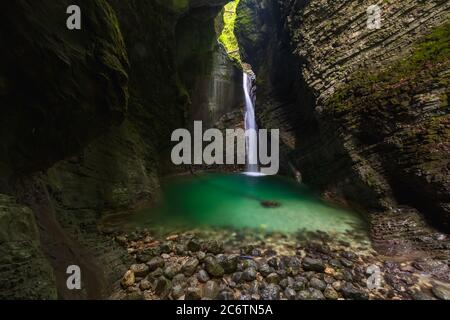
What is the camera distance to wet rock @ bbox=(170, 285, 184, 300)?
4.72 metres

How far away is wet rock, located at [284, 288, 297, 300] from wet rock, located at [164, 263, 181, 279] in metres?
2.49

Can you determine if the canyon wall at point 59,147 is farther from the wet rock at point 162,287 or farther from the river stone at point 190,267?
the river stone at point 190,267

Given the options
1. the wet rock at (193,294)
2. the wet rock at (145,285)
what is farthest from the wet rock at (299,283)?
the wet rock at (145,285)

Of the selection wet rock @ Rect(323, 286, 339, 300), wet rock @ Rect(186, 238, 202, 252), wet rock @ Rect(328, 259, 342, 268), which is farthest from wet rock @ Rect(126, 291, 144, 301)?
wet rock @ Rect(328, 259, 342, 268)

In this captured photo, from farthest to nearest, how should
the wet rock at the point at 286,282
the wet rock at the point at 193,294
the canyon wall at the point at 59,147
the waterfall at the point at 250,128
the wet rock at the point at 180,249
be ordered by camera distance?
1. the waterfall at the point at 250,128
2. the wet rock at the point at 180,249
3. the wet rock at the point at 286,282
4. the wet rock at the point at 193,294
5. the canyon wall at the point at 59,147

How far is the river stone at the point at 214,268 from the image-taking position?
5367 millimetres

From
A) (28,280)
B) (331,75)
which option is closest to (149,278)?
(28,280)

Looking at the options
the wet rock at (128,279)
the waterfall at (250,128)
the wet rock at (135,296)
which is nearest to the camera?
the wet rock at (135,296)

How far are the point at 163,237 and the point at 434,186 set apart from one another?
887cm

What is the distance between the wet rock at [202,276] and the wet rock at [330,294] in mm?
2625

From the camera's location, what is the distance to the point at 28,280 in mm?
3338

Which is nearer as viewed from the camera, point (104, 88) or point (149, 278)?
point (149, 278)

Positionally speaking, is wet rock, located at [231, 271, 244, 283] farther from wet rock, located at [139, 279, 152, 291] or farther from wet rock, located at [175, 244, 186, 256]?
wet rock, located at [139, 279, 152, 291]
